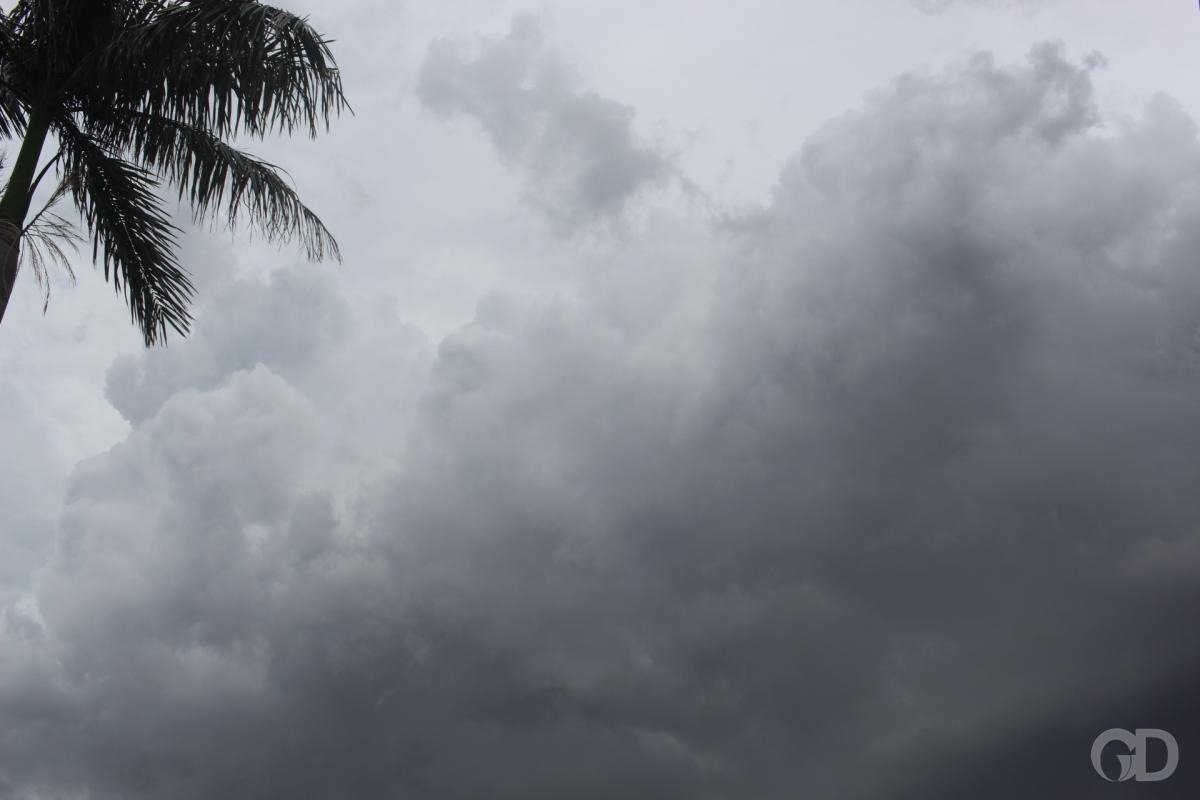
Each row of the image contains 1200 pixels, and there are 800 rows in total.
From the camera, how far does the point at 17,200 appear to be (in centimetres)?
1034

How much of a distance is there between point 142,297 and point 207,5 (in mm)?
3407

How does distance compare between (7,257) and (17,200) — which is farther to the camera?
(17,200)

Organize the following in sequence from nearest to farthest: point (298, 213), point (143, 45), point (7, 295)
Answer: point (7, 295) < point (143, 45) < point (298, 213)

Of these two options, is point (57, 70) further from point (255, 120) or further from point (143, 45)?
point (255, 120)

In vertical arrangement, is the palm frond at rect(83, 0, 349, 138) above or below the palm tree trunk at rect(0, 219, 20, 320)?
above

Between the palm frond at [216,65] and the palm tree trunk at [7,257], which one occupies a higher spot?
the palm frond at [216,65]

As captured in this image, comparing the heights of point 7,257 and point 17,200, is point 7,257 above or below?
below

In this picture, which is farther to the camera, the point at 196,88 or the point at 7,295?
the point at 196,88

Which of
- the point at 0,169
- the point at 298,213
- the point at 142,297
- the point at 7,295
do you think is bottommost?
the point at 7,295

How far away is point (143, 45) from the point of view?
10680 mm

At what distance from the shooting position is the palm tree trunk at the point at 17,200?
9.89m

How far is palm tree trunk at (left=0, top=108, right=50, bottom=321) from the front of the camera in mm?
9891

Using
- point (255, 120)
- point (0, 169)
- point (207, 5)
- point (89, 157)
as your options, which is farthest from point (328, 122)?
point (0, 169)

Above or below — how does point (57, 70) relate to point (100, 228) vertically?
above
